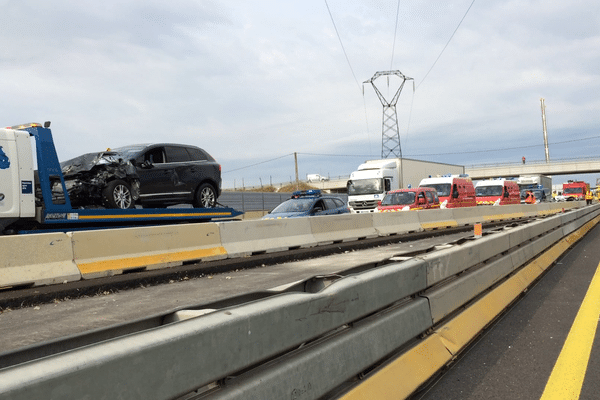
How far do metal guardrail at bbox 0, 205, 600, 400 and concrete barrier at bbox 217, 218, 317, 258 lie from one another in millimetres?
6489

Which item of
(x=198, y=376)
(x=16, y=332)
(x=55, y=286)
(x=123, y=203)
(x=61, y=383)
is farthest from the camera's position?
(x=123, y=203)

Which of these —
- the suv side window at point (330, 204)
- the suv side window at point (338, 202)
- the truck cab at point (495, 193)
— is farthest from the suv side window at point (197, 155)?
the truck cab at point (495, 193)

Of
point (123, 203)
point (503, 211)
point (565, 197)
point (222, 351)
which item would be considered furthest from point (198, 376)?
point (565, 197)

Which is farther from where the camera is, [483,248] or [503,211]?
[503,211]

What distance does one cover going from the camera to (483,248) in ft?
18.5

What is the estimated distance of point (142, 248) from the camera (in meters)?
8.70

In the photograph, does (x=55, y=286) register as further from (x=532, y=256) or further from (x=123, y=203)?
(x=532, y=256)

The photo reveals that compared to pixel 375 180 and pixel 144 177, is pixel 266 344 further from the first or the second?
pixel 375 180

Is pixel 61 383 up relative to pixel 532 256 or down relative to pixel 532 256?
up

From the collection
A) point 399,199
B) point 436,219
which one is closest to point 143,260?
point 436,219

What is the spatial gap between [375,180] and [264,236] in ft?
62.5

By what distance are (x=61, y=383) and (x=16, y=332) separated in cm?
428

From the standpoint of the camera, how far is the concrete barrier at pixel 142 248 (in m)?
7.84

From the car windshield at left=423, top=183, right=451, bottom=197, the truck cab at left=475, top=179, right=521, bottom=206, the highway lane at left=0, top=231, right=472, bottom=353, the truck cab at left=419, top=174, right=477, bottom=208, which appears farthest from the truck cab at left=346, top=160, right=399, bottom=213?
the highway lane at left=0, top=231, right=472, bottom=353
